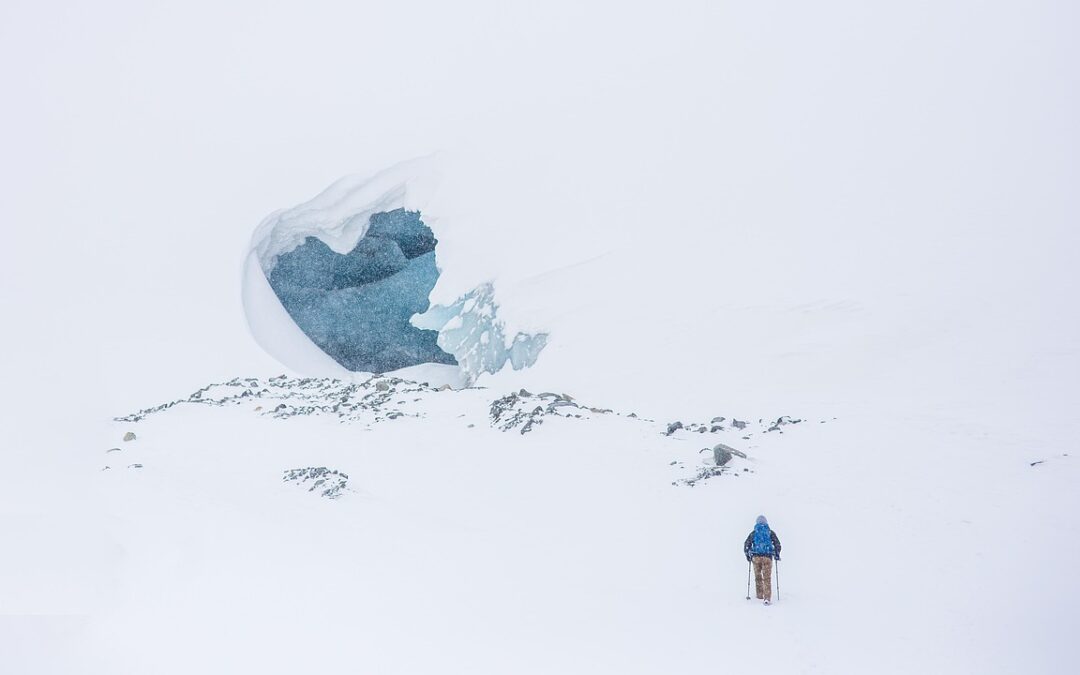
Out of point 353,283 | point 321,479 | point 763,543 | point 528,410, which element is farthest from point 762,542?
point 353,283

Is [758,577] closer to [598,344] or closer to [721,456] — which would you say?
[721,456]

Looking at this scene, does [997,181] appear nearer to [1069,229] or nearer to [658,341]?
[1069,229]

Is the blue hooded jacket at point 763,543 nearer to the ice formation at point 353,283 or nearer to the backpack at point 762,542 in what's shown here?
the backpack at point 762,542

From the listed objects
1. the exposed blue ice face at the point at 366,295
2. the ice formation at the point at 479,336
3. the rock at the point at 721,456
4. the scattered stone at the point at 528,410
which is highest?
the exposed blue ice face at the point at 366,295

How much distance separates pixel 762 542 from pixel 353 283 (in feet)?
81.6

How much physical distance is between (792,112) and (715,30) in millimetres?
7739

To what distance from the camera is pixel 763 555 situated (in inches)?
312

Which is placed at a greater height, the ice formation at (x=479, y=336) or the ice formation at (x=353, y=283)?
the ice formation at (x=353, y=283)

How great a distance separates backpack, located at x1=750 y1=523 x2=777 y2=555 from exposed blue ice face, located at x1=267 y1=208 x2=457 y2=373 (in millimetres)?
22265

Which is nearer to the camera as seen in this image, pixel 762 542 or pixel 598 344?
pixel 762 542

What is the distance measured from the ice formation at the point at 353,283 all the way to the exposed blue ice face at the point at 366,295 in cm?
4

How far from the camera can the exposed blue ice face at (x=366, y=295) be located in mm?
29641

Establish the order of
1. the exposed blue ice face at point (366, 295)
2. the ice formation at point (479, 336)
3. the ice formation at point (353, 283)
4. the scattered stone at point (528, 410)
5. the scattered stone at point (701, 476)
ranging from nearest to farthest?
the scattered stone at point (701, 476) → the scattered stone at point (528, 410) → the ice formation at point (479, 336) → the ice formation at point (353, 283) → the exposed blue ice face at point (366, 295)

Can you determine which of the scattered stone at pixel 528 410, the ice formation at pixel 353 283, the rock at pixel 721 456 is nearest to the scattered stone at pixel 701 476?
the rock at pixel 721 456
